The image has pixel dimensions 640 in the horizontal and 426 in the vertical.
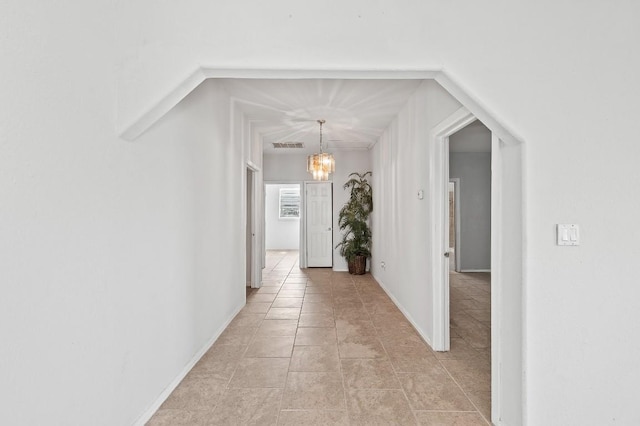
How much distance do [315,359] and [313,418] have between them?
795 mm

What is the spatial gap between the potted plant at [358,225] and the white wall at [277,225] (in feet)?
15.0

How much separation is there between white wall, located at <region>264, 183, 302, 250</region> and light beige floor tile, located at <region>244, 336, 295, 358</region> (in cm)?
793

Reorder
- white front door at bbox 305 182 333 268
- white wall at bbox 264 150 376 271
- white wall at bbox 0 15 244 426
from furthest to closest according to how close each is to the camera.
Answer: white front door at bbox 305 182 333 268 < white wall at bbox 264 150 376 271 < white wall at bbox 0 15 244 426

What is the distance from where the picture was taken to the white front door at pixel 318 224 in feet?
24.2

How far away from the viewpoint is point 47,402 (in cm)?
131

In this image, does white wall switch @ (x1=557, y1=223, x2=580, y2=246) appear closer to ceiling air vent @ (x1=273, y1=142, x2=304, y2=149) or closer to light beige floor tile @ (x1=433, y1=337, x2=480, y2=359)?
light beige floor tile @ (x1=433, y1=337, x2=480, y2=359)

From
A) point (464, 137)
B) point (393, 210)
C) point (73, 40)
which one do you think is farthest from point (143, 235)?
point (464, 137)

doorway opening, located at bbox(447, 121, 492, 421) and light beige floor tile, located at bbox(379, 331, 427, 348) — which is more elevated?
doorway opening, located at bbox(447, 121, 492, 421)

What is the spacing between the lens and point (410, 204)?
150 inches

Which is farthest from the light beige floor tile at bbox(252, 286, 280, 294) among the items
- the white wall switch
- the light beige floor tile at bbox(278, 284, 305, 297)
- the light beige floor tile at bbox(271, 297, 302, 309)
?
the white wall switch

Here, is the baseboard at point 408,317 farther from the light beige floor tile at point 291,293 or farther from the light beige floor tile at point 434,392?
the light beige floor tile at point 291,293

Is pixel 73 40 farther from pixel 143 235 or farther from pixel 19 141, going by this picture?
pixel 143 235

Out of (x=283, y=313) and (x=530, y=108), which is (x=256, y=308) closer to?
(x=283, y=313)

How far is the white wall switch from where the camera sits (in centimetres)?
180
